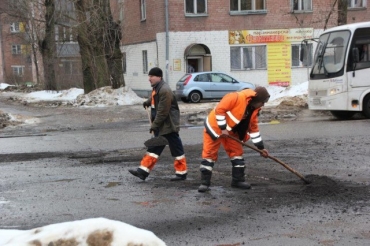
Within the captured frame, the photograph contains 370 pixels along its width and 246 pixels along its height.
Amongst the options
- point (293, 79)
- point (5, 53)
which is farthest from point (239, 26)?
point (5, 53)

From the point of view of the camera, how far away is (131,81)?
1222 inches

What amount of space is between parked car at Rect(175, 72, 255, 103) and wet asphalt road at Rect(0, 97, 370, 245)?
10473mm

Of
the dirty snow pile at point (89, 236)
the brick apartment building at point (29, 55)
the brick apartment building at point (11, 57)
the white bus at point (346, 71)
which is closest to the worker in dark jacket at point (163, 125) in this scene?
the dirty snow pile at point (89, 236)

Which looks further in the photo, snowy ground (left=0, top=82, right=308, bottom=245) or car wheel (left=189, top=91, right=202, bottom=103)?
car wheel (left=189, top=91, right=202, bottom=103)

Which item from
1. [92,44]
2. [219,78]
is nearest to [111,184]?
[219,78]

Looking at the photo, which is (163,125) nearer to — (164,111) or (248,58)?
(164,111)

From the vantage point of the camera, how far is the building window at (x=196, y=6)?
85.3ft

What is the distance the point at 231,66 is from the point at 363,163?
1899cm

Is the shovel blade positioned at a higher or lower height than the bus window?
lower

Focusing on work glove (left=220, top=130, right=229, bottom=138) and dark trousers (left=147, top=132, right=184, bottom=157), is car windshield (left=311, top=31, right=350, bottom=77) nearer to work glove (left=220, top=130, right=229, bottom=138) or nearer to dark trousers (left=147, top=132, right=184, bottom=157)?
dark trousers (left=147, top=132, right=184, bottom=157)

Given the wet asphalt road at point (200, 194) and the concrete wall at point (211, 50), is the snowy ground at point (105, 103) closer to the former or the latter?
the concrete wall at point (211, 50)

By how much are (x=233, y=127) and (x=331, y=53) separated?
9702 mm

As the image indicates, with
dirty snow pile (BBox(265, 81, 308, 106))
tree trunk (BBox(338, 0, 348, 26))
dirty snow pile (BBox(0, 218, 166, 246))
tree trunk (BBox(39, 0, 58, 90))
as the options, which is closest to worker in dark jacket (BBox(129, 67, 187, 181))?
dirty snow pile (BBox(0, 218, 166, 246))

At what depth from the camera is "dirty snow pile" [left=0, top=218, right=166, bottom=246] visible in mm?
2984
